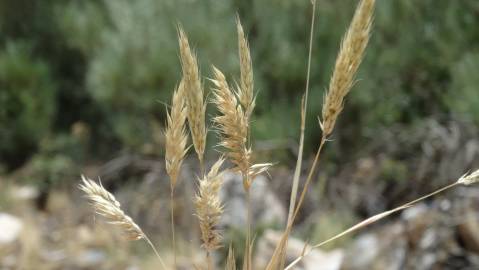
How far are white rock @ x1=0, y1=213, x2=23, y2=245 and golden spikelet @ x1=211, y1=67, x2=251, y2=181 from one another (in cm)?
462

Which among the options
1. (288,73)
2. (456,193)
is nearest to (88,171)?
(288,73)

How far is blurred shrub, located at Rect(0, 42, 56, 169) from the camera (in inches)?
298

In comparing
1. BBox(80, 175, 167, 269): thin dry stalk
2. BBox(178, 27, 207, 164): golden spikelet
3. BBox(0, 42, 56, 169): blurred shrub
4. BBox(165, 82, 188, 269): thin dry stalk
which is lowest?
BBox(0, 42, 56, 169): blurred shrub

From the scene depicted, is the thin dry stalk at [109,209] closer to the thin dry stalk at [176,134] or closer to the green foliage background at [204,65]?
the thin dry stalk at [176,134]

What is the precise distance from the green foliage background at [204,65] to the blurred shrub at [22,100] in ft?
0.04

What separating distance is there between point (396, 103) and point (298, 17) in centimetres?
103

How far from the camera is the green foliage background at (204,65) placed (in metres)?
5.07

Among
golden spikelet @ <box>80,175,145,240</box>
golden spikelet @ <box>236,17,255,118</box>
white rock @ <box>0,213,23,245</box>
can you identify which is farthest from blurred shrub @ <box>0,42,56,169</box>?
golden spikelet @ <box>236,17,255,118</box>

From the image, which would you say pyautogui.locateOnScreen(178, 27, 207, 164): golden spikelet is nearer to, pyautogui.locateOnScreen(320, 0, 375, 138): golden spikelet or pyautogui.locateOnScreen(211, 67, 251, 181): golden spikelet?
pyautogui.locateOnScreen(211, 67, 251, 181): golden spikelet

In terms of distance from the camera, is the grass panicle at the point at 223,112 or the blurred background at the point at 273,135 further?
the blurred background at the point at 273,135

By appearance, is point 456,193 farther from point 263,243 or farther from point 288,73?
point 288,73

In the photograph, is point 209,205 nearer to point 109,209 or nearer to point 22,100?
point 109,209

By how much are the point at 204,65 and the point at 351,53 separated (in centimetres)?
501

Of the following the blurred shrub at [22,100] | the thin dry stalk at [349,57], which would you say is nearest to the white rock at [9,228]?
the blurred shrub at [22,100]
